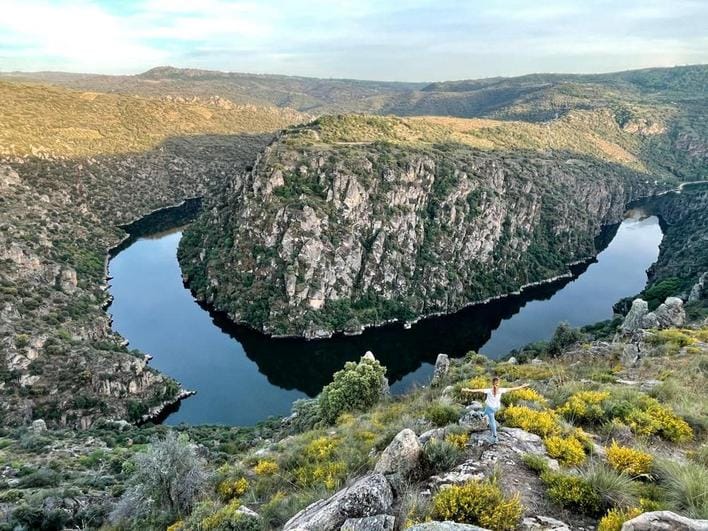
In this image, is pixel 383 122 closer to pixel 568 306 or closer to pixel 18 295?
pixel 568 306

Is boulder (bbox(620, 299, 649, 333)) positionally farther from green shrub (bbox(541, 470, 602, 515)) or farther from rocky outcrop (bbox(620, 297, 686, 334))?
green shrub (bbox(541, 470, 602, 515))

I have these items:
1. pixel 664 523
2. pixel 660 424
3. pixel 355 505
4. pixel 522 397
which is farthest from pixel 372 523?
pixel 660 424

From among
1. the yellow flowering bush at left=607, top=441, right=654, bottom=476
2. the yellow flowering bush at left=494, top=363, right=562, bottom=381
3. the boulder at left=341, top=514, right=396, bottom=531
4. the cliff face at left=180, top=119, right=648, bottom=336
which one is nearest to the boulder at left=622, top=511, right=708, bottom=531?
the yellow flowering bush at left=607, top=441, right=654, bottom=476

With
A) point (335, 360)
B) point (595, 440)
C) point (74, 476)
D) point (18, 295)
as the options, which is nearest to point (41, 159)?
point (18, 295)

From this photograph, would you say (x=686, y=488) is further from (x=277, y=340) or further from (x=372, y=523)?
(x=277, y=340)

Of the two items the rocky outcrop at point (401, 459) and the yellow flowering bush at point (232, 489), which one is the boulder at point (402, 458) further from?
the yellow flowering bush at point (232, 489)

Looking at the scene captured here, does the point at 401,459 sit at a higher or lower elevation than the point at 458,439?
lower
